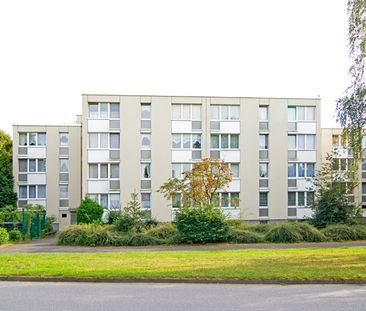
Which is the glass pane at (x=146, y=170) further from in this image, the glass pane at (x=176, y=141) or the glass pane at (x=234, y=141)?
the glass pane at (x=234, y=141)

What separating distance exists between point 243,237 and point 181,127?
18907 mm

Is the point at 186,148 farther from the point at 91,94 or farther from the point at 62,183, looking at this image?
the point at 62,183

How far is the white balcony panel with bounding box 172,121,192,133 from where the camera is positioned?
1640 inches

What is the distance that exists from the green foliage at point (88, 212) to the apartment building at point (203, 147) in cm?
270

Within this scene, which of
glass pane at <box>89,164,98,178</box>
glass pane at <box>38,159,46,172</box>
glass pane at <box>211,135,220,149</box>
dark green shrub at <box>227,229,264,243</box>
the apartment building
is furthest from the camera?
glass pane at <box>38,159,46,172</box>

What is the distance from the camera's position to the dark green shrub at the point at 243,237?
23.9 meters

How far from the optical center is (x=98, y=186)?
134 ft

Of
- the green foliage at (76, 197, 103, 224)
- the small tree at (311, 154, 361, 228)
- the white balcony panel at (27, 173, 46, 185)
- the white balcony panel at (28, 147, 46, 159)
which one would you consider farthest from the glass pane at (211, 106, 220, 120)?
the white balcony panel at (27, 173, 46, 185)

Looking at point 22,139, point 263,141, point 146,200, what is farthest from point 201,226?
point 22,139

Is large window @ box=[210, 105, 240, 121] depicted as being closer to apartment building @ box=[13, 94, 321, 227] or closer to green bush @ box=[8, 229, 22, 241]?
apartment building @ box=[13, 94, 321, 227]

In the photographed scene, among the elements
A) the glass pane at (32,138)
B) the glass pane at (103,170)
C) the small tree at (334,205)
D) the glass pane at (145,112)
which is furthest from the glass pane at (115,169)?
the small tree at (334,205)

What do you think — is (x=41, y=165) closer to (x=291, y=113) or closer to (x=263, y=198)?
(x=263, y=198)

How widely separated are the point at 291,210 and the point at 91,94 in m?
19.1

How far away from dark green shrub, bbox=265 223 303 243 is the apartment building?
15876 millimetres
